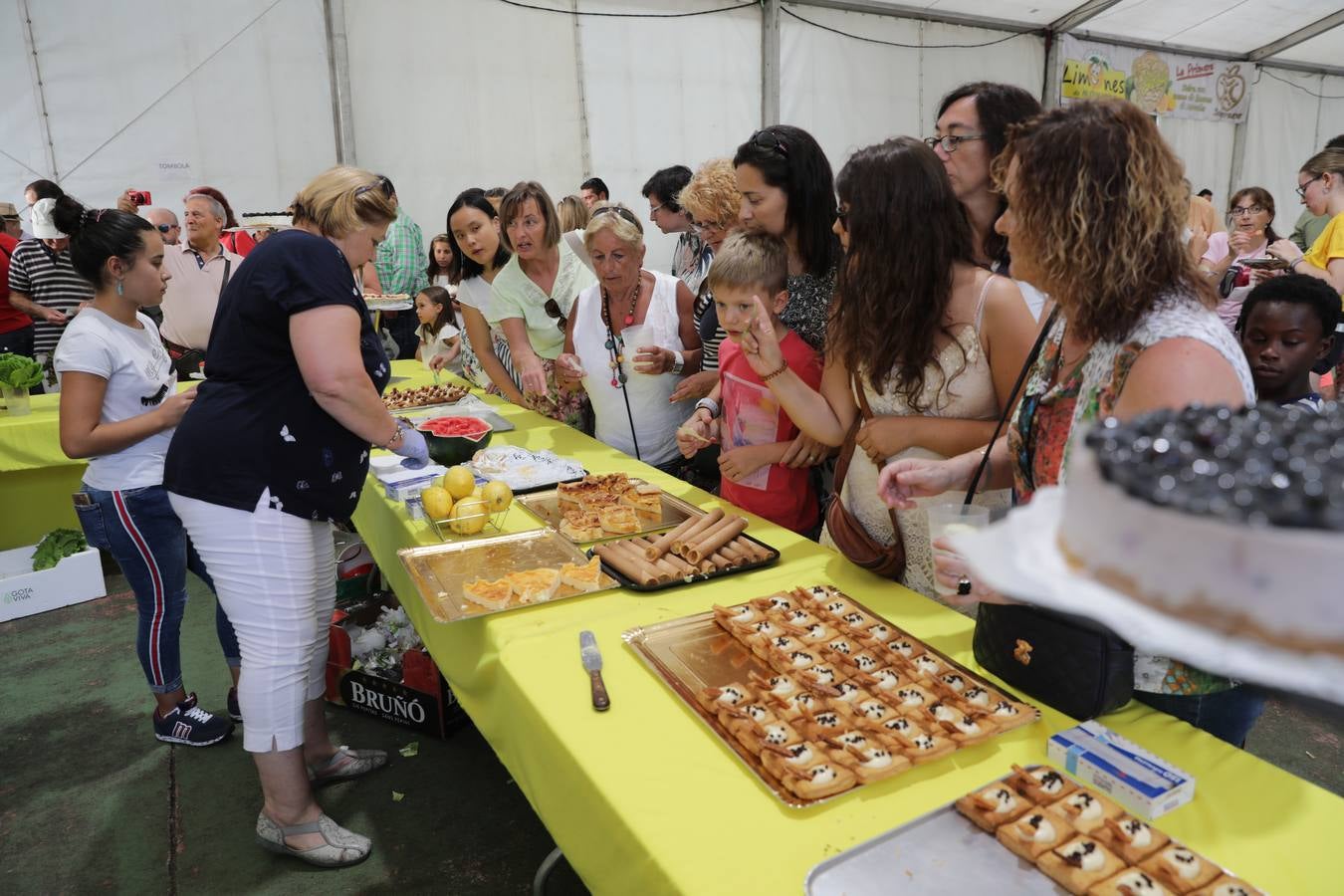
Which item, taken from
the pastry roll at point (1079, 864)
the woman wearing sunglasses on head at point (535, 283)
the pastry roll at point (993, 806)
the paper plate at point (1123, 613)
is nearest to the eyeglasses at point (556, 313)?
the woman wearing sunglasses on head at point (535, 283)

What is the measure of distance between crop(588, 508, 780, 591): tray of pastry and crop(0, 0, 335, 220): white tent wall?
20.5ft

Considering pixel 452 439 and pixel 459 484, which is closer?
pixel 459 484

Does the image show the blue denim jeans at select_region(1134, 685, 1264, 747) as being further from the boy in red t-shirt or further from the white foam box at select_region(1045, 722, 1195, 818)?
the boy in red t-shirt

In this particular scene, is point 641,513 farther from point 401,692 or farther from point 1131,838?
point 1131,838

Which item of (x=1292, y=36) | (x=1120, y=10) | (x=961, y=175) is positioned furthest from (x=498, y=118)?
(x=1292, y=36)

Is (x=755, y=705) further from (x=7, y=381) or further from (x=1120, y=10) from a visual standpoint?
(x=1120, y=10)

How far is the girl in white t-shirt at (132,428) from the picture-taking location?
2.36 m

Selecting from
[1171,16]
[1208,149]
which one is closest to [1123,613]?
[1171,16]

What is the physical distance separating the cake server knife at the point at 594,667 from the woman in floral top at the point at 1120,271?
0.56 metres

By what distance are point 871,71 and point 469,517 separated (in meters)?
8.92

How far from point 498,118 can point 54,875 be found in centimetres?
681

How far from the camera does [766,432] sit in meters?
2.27

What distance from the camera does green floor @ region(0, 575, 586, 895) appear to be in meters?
2.15

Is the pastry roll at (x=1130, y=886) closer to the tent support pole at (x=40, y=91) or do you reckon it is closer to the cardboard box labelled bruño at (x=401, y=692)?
the cardboard box labelled bruño at (x=401, y=692)
